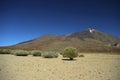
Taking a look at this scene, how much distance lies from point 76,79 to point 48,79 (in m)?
1.36

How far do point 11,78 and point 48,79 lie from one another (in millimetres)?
1742

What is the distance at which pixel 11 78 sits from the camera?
32.8ft

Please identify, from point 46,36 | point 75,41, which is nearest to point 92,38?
point 75,41

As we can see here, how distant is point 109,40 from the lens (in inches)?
4769

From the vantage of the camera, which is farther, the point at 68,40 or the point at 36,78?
the point at 68,40

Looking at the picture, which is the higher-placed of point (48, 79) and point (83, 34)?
point (83, 34)

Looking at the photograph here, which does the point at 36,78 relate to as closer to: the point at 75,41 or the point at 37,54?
the point at 37,54

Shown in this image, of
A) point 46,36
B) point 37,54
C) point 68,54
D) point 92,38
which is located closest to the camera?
point 68,54

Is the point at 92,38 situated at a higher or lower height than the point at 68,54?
higher

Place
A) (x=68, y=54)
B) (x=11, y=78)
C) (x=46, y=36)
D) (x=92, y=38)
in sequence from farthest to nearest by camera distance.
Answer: (x=46, y=36) → (x=92, y=38) → (x=68, y=54) → (x=11, y=78)

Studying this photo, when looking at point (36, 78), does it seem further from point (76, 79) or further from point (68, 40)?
point (68, 40)

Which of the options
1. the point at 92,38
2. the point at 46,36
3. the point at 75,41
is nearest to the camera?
the point at 75,41

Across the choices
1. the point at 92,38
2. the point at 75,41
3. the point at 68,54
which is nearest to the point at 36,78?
the point at 68,54

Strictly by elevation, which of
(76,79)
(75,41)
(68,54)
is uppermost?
(75,41)
